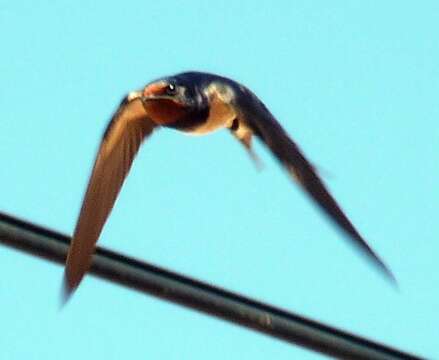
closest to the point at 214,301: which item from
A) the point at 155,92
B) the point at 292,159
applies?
the point at 292,159

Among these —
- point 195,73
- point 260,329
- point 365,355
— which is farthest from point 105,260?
point 195,73

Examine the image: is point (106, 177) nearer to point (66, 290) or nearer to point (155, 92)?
point (155, 92)

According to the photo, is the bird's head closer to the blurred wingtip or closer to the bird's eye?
the bird's eye

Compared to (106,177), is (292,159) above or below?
above

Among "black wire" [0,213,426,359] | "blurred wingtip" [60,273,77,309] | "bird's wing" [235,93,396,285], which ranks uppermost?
"bird's wing" [235,93,396,285]

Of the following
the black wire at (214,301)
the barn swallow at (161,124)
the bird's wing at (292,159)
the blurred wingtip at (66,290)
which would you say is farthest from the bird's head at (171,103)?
the black wire at (214,301)

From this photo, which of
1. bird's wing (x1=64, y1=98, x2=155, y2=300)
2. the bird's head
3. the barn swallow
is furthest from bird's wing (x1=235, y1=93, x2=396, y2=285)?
bird's wing (x1=64, y1=98, x2=155, y2=300)

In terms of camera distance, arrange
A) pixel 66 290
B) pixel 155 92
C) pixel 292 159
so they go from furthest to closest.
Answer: pixel 155 92 < pixel 66 290 < pixel 292 159

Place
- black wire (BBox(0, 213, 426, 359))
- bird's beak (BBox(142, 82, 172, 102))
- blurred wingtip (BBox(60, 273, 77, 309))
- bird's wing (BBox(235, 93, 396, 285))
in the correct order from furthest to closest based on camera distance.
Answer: bird's beak (BBox(142, 82, 172, 102)) < blurred wingtip (BBox(60, 273, 77, 309)) < bird's wing (BBox(235, 93, 396, 285)) < black wire (BBox(0, 213, 426, 359))

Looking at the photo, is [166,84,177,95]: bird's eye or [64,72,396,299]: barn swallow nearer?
[64,72,396,299]: barn swallow
